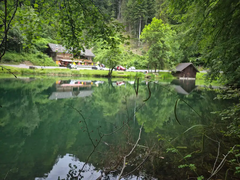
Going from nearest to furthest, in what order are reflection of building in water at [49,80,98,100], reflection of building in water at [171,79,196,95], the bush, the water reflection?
the water reflection → reflection of building in water at [49,80,98,100] → reflection of building in water at [171,79,196,95] → the bush

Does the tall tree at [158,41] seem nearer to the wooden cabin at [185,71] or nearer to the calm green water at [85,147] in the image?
the wooden cabin at [185,71]

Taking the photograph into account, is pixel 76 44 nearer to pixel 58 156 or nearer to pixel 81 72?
pixel 58 156

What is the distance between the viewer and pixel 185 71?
51.1 meters

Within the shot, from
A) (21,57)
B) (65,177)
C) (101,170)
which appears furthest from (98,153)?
(21,57)

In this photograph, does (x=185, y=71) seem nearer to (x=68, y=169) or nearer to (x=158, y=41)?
(x=158, y=41)

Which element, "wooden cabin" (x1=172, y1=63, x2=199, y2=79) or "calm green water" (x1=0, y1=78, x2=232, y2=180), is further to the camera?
"wooden cabin" (x1=172, y1=63, x2=199, y2=79)

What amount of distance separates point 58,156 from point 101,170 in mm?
1402

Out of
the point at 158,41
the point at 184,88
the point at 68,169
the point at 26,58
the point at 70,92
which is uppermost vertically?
the point at 158,41

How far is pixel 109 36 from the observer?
3295 millimetres

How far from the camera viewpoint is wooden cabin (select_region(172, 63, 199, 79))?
165ft

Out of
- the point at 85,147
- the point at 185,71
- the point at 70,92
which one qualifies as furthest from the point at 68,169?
the point at 185,71

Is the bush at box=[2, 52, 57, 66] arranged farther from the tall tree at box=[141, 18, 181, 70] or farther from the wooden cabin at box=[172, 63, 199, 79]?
the wooden cabin at box=[172, 63, 199, 79]

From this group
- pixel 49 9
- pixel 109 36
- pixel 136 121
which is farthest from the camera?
pixel 136 121

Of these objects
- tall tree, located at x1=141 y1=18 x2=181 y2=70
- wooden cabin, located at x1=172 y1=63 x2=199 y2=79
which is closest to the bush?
tall tree, located at x1=141 y1=18 x2=181 y2=70
